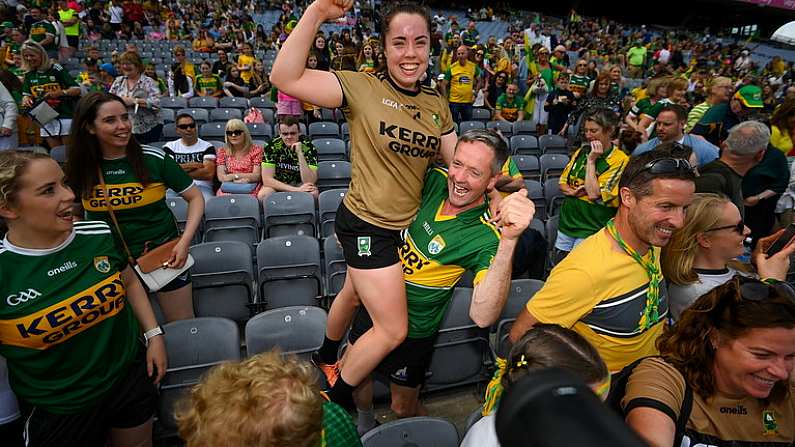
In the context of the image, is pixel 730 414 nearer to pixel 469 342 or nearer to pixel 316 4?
pixel 469 342

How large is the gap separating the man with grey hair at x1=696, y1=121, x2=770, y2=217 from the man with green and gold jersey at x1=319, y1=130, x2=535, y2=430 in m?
1.92

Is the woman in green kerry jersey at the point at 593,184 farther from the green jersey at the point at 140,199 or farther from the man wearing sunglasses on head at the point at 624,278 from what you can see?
the green jersey at the point at 140,199

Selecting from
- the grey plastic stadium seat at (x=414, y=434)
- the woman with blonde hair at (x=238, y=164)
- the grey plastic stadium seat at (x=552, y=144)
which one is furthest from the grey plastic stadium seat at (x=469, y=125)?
the grey plastic stadium seat at (x=414, y=434)

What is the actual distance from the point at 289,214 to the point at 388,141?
2.51 m

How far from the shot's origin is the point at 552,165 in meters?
5.92

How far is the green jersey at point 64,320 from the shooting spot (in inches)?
63.1

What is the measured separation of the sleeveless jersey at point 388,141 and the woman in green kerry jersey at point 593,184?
1806 mm

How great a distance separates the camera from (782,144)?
418cm

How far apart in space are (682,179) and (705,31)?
30854mm

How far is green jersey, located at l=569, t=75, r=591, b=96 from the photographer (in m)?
7.48

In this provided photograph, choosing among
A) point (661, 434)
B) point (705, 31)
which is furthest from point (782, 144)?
point (705, 31)

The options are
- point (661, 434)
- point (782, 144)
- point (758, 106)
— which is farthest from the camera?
point (758, 106)

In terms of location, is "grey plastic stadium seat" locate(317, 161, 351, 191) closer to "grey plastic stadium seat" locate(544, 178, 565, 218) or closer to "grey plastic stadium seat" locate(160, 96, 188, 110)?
"grey plastic stadium seat" locate(544, 178, 565, 218)

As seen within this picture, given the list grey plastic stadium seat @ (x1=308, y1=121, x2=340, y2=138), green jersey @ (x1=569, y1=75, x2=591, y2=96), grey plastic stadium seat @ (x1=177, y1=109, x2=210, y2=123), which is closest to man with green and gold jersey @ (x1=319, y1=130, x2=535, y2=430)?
grey plastic stadium seat @ (x1=308, y1=121, x2=340, y2=138)
